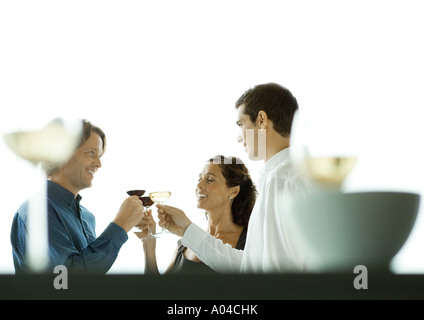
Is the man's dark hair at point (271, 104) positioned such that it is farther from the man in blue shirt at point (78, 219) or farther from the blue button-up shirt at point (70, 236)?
the blue button-up shirt at point (70, 236)

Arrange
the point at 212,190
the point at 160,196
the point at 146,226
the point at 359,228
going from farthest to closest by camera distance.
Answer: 1. the point at 212,190
2. the point at 146,226
3. the point at 160,196
4. the point at 359,228

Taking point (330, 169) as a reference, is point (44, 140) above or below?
above

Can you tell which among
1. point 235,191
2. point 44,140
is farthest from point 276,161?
point 235,191

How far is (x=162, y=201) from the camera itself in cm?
154

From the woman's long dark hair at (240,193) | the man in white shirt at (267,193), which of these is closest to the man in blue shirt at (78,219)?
the man in white shirt at (267,193)

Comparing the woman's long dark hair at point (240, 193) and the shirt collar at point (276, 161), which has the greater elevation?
the woman's long dark hair at point (240, 193)

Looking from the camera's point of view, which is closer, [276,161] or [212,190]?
[276,161]

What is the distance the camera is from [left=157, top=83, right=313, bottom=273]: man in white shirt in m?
0.77

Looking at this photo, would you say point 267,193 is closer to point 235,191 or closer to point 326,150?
point 326,150

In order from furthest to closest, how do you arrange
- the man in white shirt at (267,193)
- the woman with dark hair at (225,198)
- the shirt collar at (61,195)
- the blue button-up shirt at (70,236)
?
1. the woman with dark hair at (225,198)
2. the shirt collar at (61,195)
3. the blue button-up shirt at (70,236)
4. the man in white shirt at (267,193)

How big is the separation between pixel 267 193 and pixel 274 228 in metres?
0.09

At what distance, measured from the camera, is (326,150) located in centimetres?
71

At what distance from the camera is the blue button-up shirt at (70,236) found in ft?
3.21

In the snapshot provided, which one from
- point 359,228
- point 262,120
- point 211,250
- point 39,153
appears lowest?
point 359,228
